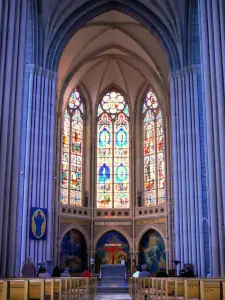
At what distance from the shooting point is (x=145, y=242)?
31.9 metres

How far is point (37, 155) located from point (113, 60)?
13.5 m

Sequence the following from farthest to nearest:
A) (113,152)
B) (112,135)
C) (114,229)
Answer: (112,135), (113,152), (114,229)

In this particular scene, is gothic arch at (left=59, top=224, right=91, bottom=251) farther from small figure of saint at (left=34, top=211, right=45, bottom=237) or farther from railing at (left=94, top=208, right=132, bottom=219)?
small figure of saint at (left=34, top=211, right=45, bottom=237)

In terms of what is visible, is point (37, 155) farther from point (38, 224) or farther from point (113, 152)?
point (113, 152)

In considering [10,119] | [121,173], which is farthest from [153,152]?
[10,119]

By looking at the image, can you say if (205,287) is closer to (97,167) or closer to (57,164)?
(57,164)

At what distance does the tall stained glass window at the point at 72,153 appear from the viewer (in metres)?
31.8

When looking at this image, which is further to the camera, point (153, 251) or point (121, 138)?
point (121, 138)

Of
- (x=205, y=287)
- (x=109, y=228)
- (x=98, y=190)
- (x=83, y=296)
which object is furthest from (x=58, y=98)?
(x=205, y=287)

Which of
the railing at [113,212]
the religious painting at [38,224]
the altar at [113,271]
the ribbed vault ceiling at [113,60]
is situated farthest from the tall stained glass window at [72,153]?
the religious painting at [38,224]

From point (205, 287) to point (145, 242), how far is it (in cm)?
2679

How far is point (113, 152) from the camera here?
112 feet

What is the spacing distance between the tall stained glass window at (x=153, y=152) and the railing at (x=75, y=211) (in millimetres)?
4209

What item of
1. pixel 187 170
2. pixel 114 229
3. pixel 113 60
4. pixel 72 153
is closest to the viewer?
pixel 187 170
